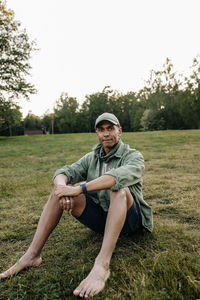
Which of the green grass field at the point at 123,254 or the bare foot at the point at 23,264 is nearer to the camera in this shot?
the green grass field at the point at 123,254

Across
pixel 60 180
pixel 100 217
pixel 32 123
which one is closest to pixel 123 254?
pixel 100 217

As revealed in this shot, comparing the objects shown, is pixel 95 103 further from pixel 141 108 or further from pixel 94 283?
pixel 94 283

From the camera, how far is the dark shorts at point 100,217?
286 centimetres

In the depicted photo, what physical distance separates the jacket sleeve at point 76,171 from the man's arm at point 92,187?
1.64 feet

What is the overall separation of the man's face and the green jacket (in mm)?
72

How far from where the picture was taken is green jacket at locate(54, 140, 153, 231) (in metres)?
2.66

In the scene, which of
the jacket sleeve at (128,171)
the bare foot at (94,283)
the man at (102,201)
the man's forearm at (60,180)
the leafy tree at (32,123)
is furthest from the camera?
the leafy tree at (32,123)

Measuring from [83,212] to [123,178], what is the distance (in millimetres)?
680

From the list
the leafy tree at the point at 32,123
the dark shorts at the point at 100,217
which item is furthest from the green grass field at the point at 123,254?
the leafy tree at the point at 32,123

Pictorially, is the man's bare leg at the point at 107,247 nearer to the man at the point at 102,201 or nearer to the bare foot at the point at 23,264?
the man at the point at 102,201

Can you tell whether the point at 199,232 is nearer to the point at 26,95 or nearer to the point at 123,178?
the point at 123,178

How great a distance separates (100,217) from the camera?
119 inches

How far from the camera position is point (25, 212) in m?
4.75

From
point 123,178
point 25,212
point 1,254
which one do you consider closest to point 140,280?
point 123,178
